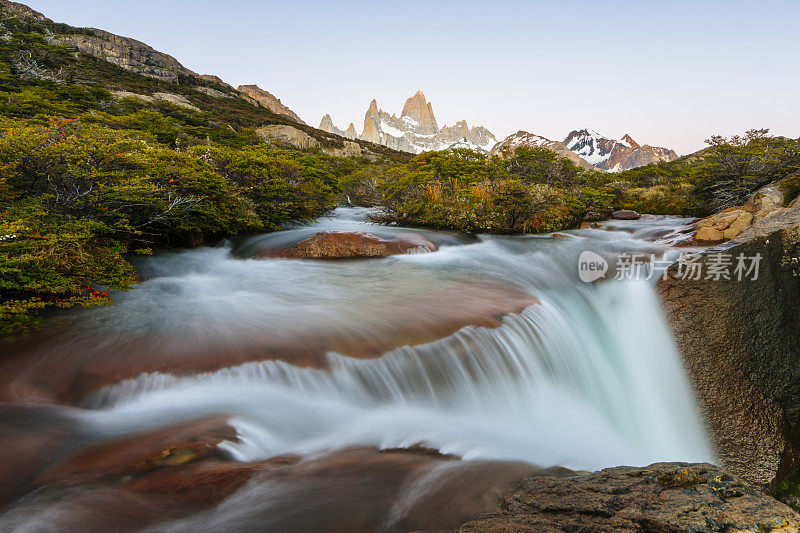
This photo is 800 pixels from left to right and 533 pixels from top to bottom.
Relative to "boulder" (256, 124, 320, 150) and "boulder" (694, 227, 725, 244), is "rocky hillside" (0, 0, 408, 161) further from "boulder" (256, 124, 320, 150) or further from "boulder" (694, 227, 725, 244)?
"boulder" (694, 227, 725, 244)

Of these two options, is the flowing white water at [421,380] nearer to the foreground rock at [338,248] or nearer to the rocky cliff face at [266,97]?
the foreground rock at [338,248]

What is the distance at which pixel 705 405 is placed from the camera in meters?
4.62

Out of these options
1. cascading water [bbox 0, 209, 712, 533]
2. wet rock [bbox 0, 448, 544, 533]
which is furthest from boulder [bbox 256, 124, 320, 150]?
wet rock [bbox 0, 448, 544, 533]

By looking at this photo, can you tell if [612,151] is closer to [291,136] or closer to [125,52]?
[291,136]

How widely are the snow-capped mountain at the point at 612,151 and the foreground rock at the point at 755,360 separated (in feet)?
620

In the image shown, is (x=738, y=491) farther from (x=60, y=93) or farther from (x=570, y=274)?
(x=60, y=93)

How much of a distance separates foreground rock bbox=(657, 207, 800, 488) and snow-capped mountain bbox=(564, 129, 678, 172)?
620 ft

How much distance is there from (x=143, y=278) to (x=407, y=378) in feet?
20.2

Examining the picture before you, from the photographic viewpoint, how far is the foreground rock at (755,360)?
3.74m

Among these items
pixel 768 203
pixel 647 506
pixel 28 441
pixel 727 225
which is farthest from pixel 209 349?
pixel 768 203

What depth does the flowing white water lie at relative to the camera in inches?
133

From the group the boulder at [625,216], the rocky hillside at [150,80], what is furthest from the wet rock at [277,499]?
the rocky hillside at [150,80]

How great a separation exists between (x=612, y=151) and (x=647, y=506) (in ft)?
701

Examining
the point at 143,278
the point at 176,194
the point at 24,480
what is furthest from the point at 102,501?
the point at 176,194
